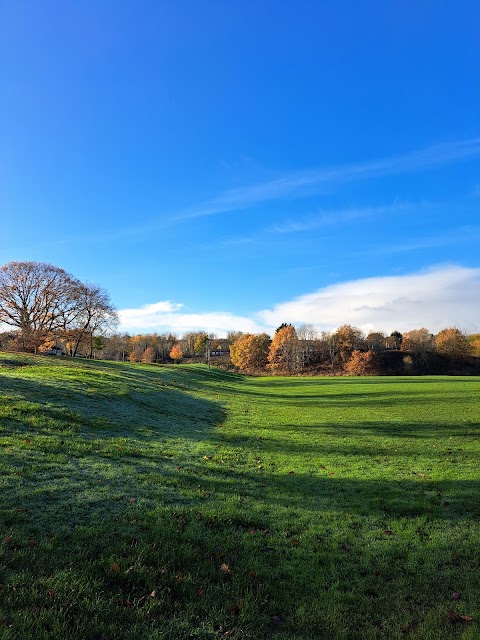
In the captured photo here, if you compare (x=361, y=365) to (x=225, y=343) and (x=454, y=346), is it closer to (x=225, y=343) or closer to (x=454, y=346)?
(x=454, y=346)

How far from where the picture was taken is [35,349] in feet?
177

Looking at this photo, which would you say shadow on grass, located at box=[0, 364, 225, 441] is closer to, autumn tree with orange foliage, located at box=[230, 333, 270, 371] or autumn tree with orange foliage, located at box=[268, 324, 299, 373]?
autumn tree with orange foliage, located at box=[268, 324, 299, 373]

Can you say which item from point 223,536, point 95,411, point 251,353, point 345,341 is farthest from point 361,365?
point 223,536

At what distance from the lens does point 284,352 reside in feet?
373

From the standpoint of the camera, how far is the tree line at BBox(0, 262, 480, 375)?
180 feet

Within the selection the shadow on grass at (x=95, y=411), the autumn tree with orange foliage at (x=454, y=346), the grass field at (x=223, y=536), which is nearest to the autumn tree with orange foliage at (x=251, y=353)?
the autumn tree with orange foliage at (x=454, y=346)

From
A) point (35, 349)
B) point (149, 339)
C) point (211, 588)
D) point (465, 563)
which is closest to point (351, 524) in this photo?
point (465, 563)

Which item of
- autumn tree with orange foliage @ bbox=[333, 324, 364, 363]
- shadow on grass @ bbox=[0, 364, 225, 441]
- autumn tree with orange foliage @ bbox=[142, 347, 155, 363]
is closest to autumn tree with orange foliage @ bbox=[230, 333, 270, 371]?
autumn tree with orange foliage @ bbox=[333, 324, 364, 363]

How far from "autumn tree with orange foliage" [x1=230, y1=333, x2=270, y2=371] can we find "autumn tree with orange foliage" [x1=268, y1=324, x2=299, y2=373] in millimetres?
4190

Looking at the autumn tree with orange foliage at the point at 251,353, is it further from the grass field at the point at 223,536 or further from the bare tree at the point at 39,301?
the grass field at the point at 223,536

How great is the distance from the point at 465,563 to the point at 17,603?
683 cm

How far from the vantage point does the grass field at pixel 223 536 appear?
15.0 feet

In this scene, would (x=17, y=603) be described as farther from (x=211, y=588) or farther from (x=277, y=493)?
(x=277, y=493)

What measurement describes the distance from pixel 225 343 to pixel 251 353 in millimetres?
59700
